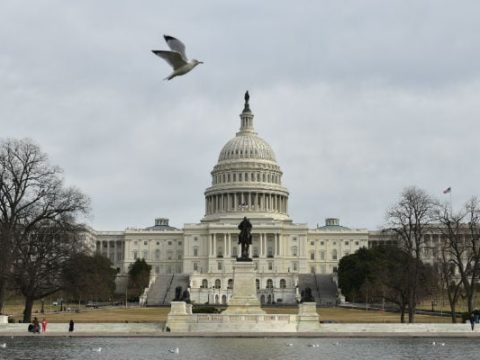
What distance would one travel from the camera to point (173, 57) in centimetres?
2291

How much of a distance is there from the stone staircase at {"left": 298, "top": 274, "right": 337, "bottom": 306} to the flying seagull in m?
104

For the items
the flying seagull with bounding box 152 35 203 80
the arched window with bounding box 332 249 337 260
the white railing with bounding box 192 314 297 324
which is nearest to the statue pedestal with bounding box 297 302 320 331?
the white railing with bounding box 192 314 297 324

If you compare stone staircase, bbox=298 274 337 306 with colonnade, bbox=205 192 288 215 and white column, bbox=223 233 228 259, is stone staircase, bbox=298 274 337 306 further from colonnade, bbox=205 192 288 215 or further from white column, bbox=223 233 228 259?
colonnade, bbox=205 192 288 215

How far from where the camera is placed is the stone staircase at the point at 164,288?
131 metres

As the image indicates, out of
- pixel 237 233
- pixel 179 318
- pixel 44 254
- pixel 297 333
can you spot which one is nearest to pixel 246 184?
pixel 237 233

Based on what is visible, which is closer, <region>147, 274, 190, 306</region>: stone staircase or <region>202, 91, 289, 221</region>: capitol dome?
<region>147, 274, 190, 306</region>: stone staircase

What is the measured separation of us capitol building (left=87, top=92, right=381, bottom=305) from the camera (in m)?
181

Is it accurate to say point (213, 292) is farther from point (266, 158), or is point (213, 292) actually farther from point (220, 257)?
point (266, 158)

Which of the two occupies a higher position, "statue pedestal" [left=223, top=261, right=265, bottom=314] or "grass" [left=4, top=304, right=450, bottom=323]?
"statue pedestal" [left=223, top=261, right=265, bottom=314]

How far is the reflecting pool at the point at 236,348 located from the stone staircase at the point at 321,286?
7597 centimetres

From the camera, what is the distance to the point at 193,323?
58969 millimetres

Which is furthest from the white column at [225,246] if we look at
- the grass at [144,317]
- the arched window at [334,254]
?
the grass at [144,317]

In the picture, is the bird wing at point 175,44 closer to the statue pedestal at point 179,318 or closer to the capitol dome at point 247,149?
the statue pedestal at point 179,318

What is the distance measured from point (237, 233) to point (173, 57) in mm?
157925
